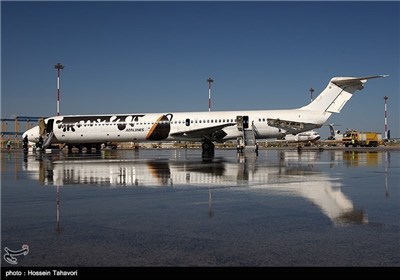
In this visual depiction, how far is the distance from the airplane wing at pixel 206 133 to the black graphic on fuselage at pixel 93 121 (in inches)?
176

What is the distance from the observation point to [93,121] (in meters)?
40.5

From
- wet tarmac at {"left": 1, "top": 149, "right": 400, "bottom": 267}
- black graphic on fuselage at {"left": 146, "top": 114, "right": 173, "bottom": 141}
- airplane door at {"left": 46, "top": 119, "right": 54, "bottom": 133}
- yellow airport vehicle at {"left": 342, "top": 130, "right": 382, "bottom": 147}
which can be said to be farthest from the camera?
yellow airport vehicle at {"left": 342, "top": 130, "right": 382, "bottom": 147}

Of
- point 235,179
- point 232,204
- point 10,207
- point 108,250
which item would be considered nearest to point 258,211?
point 232,204

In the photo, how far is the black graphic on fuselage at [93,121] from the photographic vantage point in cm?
3950

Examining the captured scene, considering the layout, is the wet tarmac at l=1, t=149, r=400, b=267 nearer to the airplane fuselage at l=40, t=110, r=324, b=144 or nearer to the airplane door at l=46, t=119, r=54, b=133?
the airplane fuselage at l=40, t=110, r=324, b=144

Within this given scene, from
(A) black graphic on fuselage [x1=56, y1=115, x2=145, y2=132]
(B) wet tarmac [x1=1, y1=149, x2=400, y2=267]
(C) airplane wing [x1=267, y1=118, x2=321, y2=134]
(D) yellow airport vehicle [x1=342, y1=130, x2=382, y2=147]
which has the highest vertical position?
(A) black graphic on fuselage [x1=56, y1=115, x2=145, y2=132]

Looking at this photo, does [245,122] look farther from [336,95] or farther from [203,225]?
[203,225]

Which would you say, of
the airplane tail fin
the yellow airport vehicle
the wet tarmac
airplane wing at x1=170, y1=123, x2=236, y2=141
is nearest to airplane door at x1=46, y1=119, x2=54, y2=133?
airplane wing at x1=170, y1=123, x2=236, y2=141

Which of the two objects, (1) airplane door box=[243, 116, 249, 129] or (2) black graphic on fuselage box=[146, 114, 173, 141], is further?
(2) black graphic on fuselage box=[146, 114, 173, 141]

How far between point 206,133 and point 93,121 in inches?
447

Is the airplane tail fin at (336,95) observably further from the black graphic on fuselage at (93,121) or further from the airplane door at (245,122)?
the black graphic on fuselage at (93,121)

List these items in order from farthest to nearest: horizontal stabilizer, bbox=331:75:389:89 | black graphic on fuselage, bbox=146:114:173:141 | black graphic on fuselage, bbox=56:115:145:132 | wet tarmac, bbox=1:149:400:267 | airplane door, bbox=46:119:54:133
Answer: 1. airplane door, bbox=46:119:54:133
2. black graphic on fuselage, bbox=56:115:145:132
3. black graphic on fuselage, bbox=146:114:173:141
4. horizontal stabilizer, bbox=331:75:389:89
5. wet tarmac, bbox=1:149:400:267

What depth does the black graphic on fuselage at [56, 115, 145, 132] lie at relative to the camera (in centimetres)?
3950
